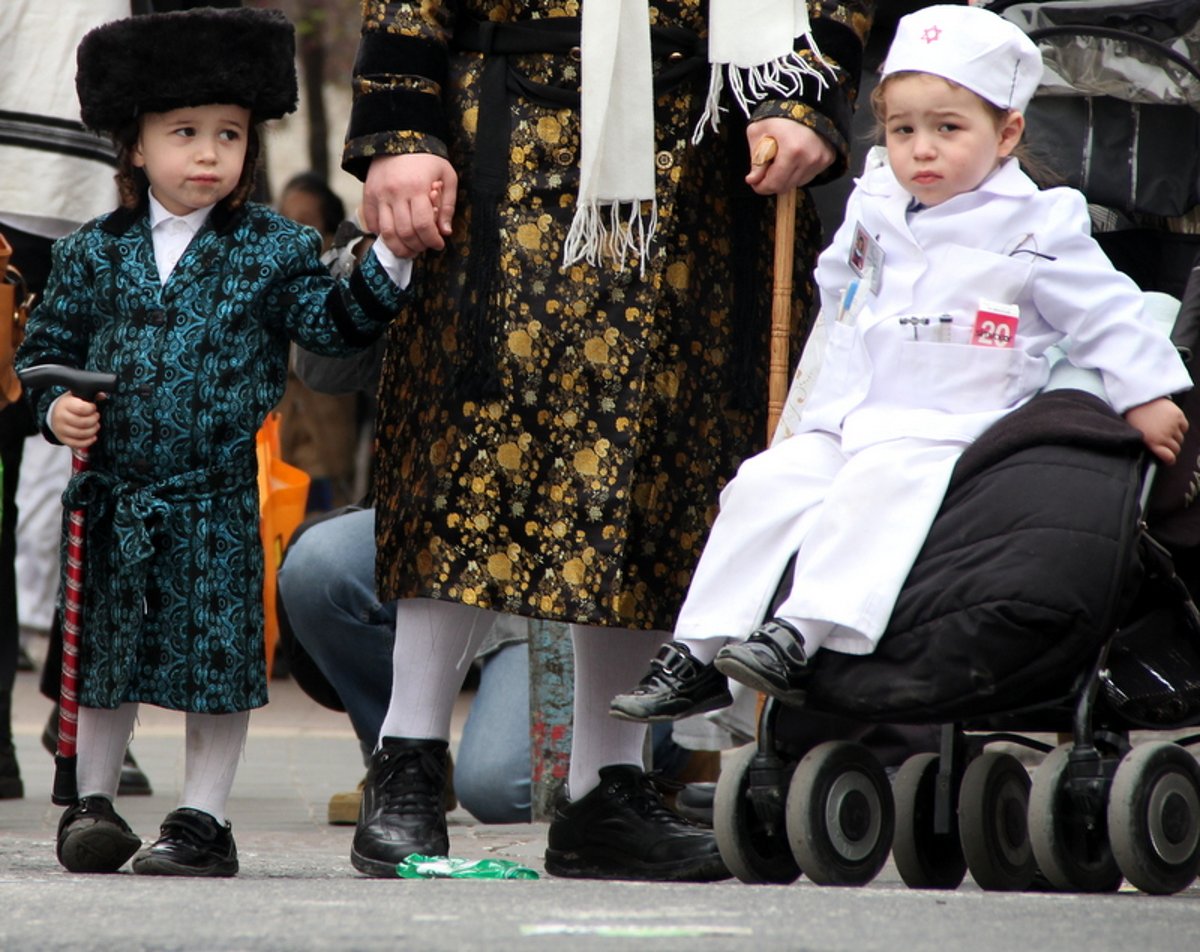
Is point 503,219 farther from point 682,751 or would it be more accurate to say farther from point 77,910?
point 682,751

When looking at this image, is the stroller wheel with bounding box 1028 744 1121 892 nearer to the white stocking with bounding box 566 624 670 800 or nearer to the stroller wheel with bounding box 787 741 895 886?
the stroller wheel with bounding box 787 741 895 886

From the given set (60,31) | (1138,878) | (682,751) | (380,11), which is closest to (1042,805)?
(1138,878)

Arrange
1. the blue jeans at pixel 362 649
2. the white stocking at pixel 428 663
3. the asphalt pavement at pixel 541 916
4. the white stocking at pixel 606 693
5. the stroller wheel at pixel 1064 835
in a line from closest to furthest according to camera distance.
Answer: the asphalt pavement at pixel 541 916 → the stroller wheel at pixel 1064 835 → the white stocking at pixel 428 663 → the white stocking at pixel 606 693 → the blue jeans at pixel 362 649

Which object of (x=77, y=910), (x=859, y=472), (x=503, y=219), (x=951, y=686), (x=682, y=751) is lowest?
(x=682, y=751)

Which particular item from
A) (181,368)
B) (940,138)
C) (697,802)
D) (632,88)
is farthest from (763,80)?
(697,802)

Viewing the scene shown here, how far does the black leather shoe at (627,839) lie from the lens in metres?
3.98

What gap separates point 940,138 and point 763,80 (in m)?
0.35

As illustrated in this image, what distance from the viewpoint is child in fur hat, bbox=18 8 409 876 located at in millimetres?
3922

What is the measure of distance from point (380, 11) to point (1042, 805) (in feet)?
5.82

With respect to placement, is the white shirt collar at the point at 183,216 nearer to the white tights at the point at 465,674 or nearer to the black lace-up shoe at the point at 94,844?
the white tights at the point at 465,674

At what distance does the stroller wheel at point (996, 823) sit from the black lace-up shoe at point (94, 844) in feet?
4.59

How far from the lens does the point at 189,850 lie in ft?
12.7

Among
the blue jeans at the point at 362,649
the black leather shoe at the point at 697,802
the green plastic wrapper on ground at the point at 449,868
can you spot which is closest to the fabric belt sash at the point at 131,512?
the green plastic wrapper on ground at the point at 449,868

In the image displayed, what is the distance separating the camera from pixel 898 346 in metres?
3.78
